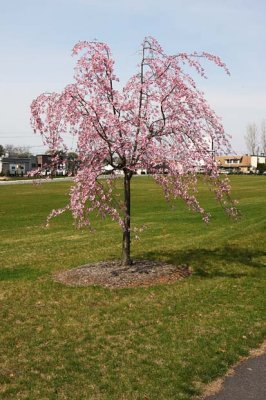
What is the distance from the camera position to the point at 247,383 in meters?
6.93

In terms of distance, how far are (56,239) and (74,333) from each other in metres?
11.7

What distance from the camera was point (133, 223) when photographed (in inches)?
976

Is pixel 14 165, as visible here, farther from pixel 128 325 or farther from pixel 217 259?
pixel 128 325

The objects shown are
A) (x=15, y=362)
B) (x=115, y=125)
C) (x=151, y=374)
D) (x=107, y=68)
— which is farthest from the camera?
(x=107, y=68)

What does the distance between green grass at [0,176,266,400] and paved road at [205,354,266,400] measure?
0.29m

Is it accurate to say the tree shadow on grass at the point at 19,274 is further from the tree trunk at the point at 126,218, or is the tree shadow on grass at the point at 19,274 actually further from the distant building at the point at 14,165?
the distant building at the point at 14,165

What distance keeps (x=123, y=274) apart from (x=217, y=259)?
3883mm

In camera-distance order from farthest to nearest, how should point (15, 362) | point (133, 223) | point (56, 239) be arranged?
point (133, 223) < point (56, 239) < point (15, 362)

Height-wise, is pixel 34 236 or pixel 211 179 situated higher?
pixel 211 179

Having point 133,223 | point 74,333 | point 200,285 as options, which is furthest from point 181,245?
point 74,333

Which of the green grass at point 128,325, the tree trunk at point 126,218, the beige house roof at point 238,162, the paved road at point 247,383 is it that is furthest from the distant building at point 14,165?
the paved road at point 247,383

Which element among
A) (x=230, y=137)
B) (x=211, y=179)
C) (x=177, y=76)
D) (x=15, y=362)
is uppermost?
(x=177, y=76)

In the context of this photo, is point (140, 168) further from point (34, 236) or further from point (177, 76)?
point (34, 236)

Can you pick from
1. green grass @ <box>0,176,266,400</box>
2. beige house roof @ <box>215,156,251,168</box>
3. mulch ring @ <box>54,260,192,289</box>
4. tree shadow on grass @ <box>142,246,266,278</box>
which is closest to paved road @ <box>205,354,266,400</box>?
green grass @ <box>0,176,266,400</box>
